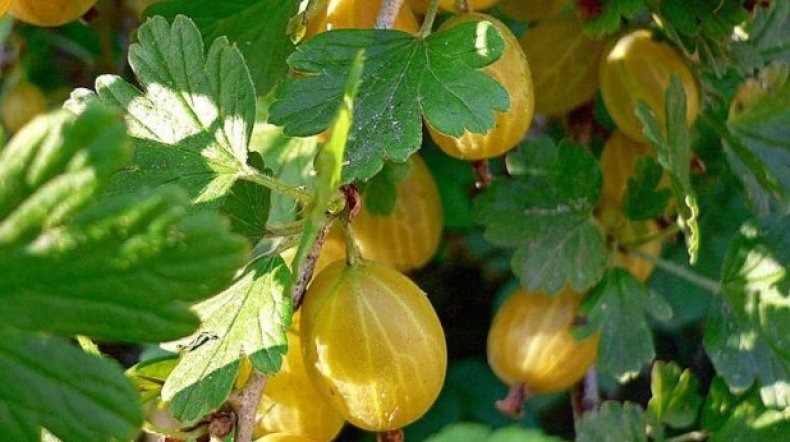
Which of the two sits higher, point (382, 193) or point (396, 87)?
point (396, 87)

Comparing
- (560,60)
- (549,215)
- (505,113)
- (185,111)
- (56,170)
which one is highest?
(56,170)

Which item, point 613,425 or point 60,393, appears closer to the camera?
point 60,393

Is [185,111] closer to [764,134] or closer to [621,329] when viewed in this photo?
[621,329]

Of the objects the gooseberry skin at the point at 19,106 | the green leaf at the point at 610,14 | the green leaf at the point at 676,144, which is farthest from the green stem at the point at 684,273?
the gooseberry skin at the point at 19,106

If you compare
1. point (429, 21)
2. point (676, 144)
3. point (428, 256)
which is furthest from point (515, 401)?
point (429, 21)

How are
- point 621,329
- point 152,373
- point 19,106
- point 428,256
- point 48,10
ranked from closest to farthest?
1. point 152,373
2. point 48,10
3. point 621,329
4. point 428,256
5. point 19,106

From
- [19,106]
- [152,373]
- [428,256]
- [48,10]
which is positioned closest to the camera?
[152,373]
